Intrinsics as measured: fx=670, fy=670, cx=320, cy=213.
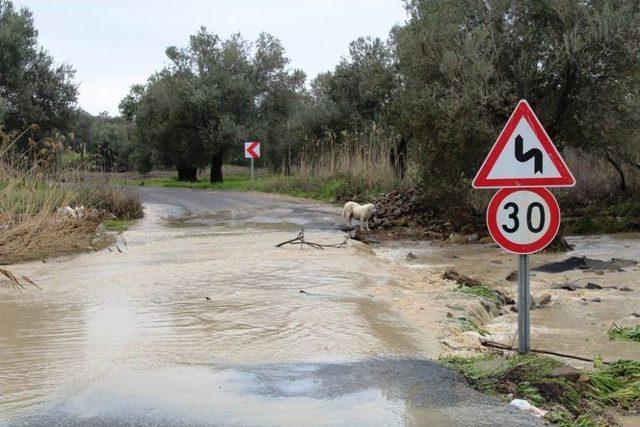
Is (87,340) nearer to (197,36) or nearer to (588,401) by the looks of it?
(588,401)

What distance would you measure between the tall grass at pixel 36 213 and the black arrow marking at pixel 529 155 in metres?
7.25

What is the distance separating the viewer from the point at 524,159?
18.5ft

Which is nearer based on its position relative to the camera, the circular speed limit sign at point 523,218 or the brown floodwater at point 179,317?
the brown floodwater at point 179,317

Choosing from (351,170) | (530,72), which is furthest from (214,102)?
(530,72)

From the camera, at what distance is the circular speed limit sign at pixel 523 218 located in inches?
216

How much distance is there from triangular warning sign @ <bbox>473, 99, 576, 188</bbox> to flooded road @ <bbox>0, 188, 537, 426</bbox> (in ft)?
5.44

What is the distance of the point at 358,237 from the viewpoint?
15.3 meters

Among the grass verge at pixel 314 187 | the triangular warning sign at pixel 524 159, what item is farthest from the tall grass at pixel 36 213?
the grass verge at pixel 314 187

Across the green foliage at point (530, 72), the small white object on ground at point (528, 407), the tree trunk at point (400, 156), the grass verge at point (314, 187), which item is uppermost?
the green foliage at point (530, 72)

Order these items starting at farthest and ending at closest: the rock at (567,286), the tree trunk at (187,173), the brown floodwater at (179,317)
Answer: the tree trunk at (187,173) < the rock at (567,286) < the brown floodwater at (179,317)

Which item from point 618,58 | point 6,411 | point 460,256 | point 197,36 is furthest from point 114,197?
point 197,36

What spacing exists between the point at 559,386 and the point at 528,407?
1.55 feet

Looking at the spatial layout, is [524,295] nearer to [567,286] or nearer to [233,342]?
[233,342]

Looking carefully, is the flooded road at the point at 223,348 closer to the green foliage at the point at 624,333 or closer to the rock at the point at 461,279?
the rock at the point at 461,279
